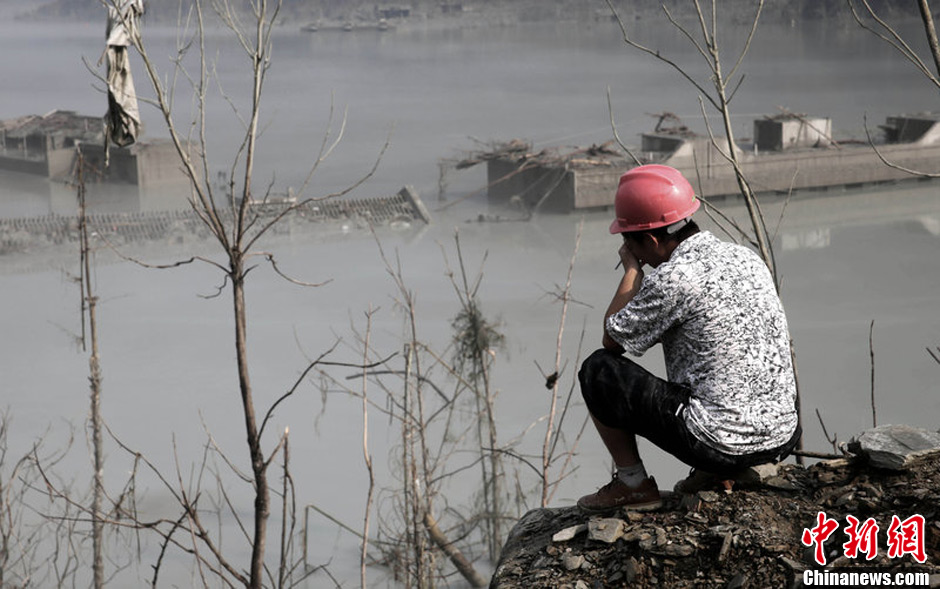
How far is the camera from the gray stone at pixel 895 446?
2574 mm

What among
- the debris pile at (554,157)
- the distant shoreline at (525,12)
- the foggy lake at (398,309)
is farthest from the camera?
the distant shoreline at (525,12)

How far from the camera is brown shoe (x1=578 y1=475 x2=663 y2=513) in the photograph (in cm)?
263

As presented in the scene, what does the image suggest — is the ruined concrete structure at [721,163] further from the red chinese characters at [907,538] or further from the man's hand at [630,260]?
the red chinese characters at [907,538]

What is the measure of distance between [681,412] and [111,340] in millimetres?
8537

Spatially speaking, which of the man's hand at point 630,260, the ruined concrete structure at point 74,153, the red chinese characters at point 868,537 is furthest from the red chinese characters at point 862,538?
the ruined concrete structure at point 74,153

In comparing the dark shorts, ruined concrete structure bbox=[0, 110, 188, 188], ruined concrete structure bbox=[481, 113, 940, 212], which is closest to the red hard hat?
the dark shorts

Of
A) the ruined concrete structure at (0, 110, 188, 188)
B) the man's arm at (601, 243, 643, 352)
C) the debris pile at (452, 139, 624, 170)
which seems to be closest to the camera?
the man's arm at (601, 243, 643, 352)

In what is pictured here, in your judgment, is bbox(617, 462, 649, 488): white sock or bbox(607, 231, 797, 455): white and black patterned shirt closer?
bbox(607, 231, 797, 455): white and black patterned shirt

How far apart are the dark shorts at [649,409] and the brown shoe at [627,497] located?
0.15 meters

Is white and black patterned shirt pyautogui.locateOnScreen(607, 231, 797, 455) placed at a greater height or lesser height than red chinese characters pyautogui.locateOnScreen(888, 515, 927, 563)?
greater

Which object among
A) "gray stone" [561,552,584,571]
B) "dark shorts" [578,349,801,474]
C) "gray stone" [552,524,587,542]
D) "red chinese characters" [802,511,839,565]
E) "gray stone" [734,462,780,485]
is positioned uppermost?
"dark shorts" [578,349,801,474]

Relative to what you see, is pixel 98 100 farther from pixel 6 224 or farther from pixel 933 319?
pixel 933 319

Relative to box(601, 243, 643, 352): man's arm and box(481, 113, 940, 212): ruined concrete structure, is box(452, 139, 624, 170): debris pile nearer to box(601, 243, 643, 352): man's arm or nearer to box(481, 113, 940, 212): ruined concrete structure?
box(481, 113, 940, 212): ruined concrete structure

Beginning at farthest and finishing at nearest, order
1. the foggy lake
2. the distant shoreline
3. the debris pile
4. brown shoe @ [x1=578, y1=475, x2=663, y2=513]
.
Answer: the distant shoreline < the debris pile < the foggy lake < brown shoe @ [x1=578, y1=475, x2=663, y2=513]
